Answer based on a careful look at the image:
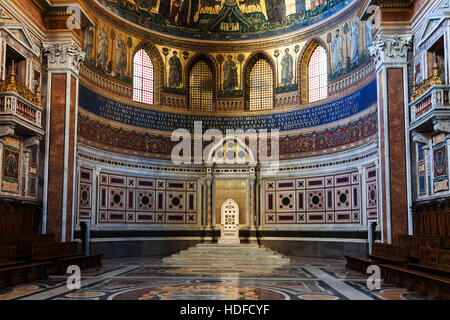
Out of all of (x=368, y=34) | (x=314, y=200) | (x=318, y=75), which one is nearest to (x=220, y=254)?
(x=314, y=200)

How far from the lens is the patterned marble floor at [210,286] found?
41.5 feet

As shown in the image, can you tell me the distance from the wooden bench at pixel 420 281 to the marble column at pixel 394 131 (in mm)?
4014

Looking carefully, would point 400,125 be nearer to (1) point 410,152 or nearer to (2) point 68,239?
(1) point 410,152

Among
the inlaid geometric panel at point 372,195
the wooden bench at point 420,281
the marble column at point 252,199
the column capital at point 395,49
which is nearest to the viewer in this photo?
the wooden bench at point 420,281

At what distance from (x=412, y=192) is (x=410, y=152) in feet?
5.36

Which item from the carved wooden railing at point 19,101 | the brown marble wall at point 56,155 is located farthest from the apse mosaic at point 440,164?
the carved wooden railing at point 19,101

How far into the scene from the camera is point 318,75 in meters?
29.1

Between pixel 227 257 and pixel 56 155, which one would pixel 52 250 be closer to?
pixel 56 155

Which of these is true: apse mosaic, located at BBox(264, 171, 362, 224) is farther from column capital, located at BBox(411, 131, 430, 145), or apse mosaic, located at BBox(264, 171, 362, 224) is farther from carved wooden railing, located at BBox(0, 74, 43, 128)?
carved wooden railing, located at BBox(0, 74, 43, 128)

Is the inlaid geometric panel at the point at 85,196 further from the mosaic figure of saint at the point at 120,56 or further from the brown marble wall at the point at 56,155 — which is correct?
the mosaic figure of saint at the point at 120,56

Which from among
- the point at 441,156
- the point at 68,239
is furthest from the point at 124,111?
the point at 441,156

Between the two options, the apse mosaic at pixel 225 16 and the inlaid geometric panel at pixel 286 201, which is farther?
the apse mosaic at pixel 225 16

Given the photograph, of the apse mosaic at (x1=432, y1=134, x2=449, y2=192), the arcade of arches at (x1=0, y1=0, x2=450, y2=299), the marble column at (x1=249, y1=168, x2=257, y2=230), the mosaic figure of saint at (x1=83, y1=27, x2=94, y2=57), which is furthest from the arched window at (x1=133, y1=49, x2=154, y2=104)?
the apse mosaic at (x1=432, y1=134, x2=449, y2=192)

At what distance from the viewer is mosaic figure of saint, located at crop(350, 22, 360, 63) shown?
25.7 metres
